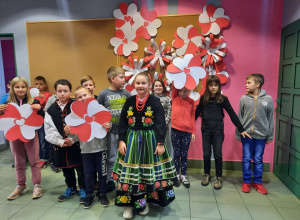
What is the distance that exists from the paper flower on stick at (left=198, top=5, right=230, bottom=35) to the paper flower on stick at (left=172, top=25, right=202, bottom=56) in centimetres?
13

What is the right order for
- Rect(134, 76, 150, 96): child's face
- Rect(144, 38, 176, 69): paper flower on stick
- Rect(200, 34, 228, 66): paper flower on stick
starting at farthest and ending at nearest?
1. Rect(144, 38, 176, 69): paper flower on stick
2. Rect(200, 34, 228, 66): paper flower on stick
3. Rect(134, 76, 150, 96): child's face

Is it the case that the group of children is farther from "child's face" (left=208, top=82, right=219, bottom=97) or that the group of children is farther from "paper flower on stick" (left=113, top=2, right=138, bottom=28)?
"paper flower on stick" (left=113, top=2, right=138, bottom=28)

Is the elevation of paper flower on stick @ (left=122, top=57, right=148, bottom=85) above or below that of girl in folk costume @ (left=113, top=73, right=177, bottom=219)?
above

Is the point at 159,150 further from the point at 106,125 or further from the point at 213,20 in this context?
the point at 213,20

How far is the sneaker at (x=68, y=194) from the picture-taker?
231 cm

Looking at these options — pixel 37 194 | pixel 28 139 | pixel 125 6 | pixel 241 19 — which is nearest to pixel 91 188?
pixel 37 194

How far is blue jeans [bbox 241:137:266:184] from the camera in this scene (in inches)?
98.2

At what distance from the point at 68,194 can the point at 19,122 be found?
0.91 metres

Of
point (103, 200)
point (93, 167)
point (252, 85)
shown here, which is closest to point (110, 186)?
point (103, 200)

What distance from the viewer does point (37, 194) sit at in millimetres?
2379

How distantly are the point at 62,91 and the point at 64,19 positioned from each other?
1.65 m

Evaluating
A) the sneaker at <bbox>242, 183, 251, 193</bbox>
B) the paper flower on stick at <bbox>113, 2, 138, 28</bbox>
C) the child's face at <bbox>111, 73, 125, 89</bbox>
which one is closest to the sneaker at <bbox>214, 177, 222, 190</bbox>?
the sneaker at <bbox>242, 183, 251, 193</bbox>

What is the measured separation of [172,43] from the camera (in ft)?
9.84

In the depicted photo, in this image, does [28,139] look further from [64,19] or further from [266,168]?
[266,168]
